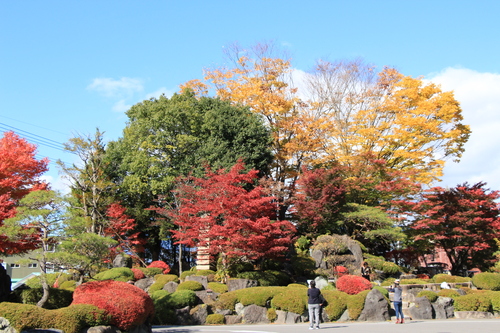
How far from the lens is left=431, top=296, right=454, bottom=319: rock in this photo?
15.6 metres

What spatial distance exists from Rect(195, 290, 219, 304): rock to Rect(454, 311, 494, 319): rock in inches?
354

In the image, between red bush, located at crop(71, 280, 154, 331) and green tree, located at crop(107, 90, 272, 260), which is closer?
red bush, located at crop(71, 280, 154, 331)

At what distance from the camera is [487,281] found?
2062 cm

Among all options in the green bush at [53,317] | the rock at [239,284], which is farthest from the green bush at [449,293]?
the green bush at [53,317]

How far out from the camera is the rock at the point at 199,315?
1588 centimetres

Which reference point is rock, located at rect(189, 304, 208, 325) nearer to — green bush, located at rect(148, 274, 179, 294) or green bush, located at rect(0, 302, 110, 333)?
green bush, located at rect(148, 274, 179, 294)

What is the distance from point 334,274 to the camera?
22266mm

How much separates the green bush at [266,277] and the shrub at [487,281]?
927 centimetres

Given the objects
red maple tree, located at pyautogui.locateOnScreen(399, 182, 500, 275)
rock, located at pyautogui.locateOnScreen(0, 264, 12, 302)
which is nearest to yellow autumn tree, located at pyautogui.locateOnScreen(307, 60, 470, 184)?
red maple tree, located at pyautogui.locateOnScreen(399, 182, 500, 275)

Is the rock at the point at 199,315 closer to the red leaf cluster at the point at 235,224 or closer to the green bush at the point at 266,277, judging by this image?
the red leaf cluster at the point at 235,224

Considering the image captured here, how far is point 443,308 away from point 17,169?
17.7m

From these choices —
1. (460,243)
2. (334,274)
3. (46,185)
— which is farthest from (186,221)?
(460,243)

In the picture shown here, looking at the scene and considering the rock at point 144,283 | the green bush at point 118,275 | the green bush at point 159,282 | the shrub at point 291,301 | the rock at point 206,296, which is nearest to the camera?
the shrub at point 291,301

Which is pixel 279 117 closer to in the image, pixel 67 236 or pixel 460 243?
pixel 460 243
